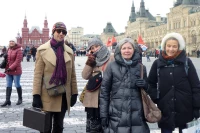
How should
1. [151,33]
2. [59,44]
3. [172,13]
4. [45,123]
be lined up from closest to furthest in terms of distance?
[45,123] < [59,44] < [172,13] < [151,33]

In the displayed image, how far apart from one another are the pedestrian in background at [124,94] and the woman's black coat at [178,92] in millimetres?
365

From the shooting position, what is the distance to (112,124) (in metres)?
3.50

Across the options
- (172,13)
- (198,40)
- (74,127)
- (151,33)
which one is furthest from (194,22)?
(74,127)

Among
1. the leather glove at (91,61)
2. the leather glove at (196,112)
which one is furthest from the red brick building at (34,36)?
the leather glove at (196,112)

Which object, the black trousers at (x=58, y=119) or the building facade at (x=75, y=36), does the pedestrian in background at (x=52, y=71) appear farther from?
the building facade at (x=75, y=36)

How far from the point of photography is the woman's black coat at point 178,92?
12.1ft

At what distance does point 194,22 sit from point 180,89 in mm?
71848

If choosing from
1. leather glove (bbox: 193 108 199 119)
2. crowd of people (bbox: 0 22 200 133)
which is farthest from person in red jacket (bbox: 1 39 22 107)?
leather glove (bbox: 193 108 199 119)

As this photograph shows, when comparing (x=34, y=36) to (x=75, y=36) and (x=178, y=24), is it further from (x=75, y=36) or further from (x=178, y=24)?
(x=75, y=36)

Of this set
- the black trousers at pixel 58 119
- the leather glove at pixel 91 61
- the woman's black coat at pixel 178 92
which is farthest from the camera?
the black trousers at pixel 58 119

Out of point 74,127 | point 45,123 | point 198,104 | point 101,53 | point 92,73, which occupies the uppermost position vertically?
point 101,53

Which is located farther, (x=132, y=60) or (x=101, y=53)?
(x=101, y=53)

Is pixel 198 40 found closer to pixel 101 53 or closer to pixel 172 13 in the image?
pixel 172 13

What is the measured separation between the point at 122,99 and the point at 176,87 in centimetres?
77
